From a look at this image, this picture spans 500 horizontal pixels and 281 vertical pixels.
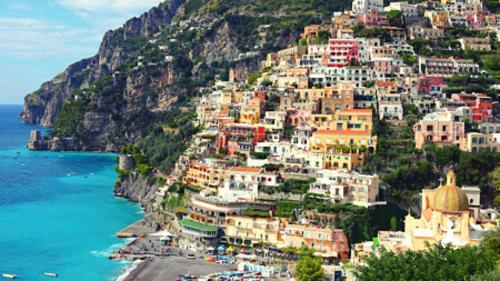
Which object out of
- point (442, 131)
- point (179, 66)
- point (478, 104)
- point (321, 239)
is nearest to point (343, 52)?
point (478, 104)

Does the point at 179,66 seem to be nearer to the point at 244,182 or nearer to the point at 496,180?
the point at 244,182

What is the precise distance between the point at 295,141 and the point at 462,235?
3020cm

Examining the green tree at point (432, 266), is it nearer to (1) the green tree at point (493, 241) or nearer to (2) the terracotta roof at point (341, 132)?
(1) the green tree at point (493, 241)

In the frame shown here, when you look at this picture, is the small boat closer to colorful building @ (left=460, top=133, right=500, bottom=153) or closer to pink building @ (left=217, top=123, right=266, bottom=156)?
pink building @ (left=217, top=123, right=266, bottom=156)

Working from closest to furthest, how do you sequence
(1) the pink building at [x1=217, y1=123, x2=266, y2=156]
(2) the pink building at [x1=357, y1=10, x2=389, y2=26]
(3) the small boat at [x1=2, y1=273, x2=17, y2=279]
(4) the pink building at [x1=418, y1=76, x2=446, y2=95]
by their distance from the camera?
(3) the small boat at [x1=2, y1=273, x2=17, y2=279] < (1) the pink building at [x1=217, y1=123, x2=266, y2=156] < (4) the pink building at [x1=418, y1=76, x2=446, y2=95] < (2) the pink building at [x1=357, y1=10, x2=389, y2=26]

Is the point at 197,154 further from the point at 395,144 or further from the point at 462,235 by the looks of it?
the point at 462,235

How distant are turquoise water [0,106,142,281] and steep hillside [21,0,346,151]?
725 inches

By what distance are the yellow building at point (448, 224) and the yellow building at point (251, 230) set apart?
57.2 feet

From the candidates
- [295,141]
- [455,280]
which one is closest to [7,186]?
[295,141]

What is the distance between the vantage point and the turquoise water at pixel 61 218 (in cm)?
5541

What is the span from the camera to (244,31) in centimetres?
12912

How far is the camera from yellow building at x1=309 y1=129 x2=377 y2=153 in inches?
2474

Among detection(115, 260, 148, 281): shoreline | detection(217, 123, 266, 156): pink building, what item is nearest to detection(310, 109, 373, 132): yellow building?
detection(217, 123, 266, 156): pink building

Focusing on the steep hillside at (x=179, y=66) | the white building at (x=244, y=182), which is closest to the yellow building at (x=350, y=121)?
the white building at (x=244, y=182)
